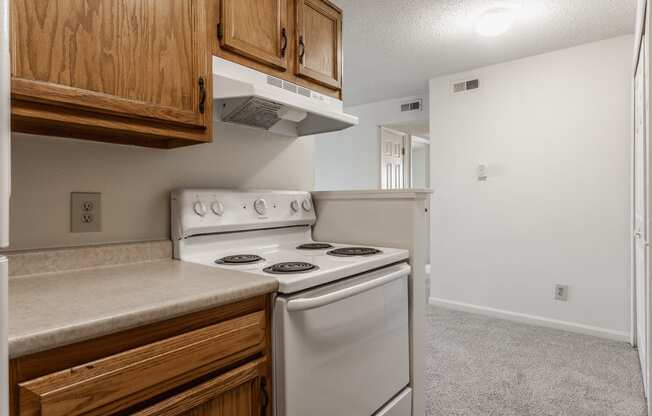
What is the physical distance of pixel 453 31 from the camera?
2.67m

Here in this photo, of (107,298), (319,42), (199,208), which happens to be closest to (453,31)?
(319,42)

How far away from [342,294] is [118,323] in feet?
2.06

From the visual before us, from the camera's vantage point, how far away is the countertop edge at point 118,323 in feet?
1.97

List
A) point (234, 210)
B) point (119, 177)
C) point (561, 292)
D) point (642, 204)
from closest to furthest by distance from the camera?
point (119, 177) → point (234, 210) → point (642, 204) → point (561, 292)

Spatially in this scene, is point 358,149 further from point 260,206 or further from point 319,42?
point 260,206

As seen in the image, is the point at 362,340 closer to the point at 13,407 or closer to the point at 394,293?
the point at 394,293

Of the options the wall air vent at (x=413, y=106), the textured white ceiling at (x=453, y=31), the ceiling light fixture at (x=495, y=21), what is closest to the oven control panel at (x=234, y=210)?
the textured white ceiling at (x=453, y=31)

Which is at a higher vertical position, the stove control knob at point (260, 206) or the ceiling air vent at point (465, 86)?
the ceiling air vent at point (465, 86)

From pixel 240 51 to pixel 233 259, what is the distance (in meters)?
0.79

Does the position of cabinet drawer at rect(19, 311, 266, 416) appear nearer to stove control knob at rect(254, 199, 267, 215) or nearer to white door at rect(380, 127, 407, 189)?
stove control knob at rect(254, 199, 267, 215)

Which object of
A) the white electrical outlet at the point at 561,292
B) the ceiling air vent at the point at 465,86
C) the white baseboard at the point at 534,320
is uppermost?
the ceiling air vent at the point at 465,86

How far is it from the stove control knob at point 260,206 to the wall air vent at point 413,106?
3.26 metres

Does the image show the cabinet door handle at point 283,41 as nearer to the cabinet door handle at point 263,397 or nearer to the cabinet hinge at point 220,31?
the cabinet hinge at point 220,31

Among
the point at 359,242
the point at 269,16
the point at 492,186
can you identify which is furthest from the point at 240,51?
the point at 492,186
